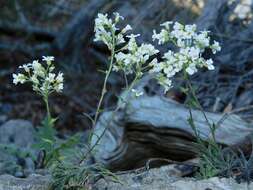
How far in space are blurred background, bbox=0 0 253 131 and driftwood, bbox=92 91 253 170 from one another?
0.26m

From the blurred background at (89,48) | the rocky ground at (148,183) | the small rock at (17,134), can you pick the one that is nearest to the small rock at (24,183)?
the rocky ground at (148,183)

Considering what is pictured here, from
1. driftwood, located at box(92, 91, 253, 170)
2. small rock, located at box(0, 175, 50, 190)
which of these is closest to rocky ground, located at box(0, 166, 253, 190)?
small rock, located at box(0, 175, 50, 190)

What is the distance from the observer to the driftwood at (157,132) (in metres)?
4.52

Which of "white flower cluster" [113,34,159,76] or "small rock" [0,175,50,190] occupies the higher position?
"white flower cluster" [113,34,159,76]

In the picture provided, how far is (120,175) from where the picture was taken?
3180 millimetres

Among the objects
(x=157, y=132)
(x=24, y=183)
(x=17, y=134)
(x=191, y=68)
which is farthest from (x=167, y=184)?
(x=17, y=134)

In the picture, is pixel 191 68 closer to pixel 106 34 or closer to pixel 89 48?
pixel 106 34

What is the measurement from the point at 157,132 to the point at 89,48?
445 cm

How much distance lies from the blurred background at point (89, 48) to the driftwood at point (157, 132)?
0.85ft

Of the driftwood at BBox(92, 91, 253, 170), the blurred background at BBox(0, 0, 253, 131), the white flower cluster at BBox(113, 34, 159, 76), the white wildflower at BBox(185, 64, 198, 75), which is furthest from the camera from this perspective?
the blurred background at BBox(0, 0, 253, 131)

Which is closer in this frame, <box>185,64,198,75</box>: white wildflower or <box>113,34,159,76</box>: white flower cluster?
<box>185,64,198,75</box>: white wildflower

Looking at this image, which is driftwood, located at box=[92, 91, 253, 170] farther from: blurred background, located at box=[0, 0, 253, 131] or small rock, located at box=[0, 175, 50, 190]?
small rock, located at box=[0, 175, 50, 190]

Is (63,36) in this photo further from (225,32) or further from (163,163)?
(163,163)

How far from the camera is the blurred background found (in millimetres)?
5535
